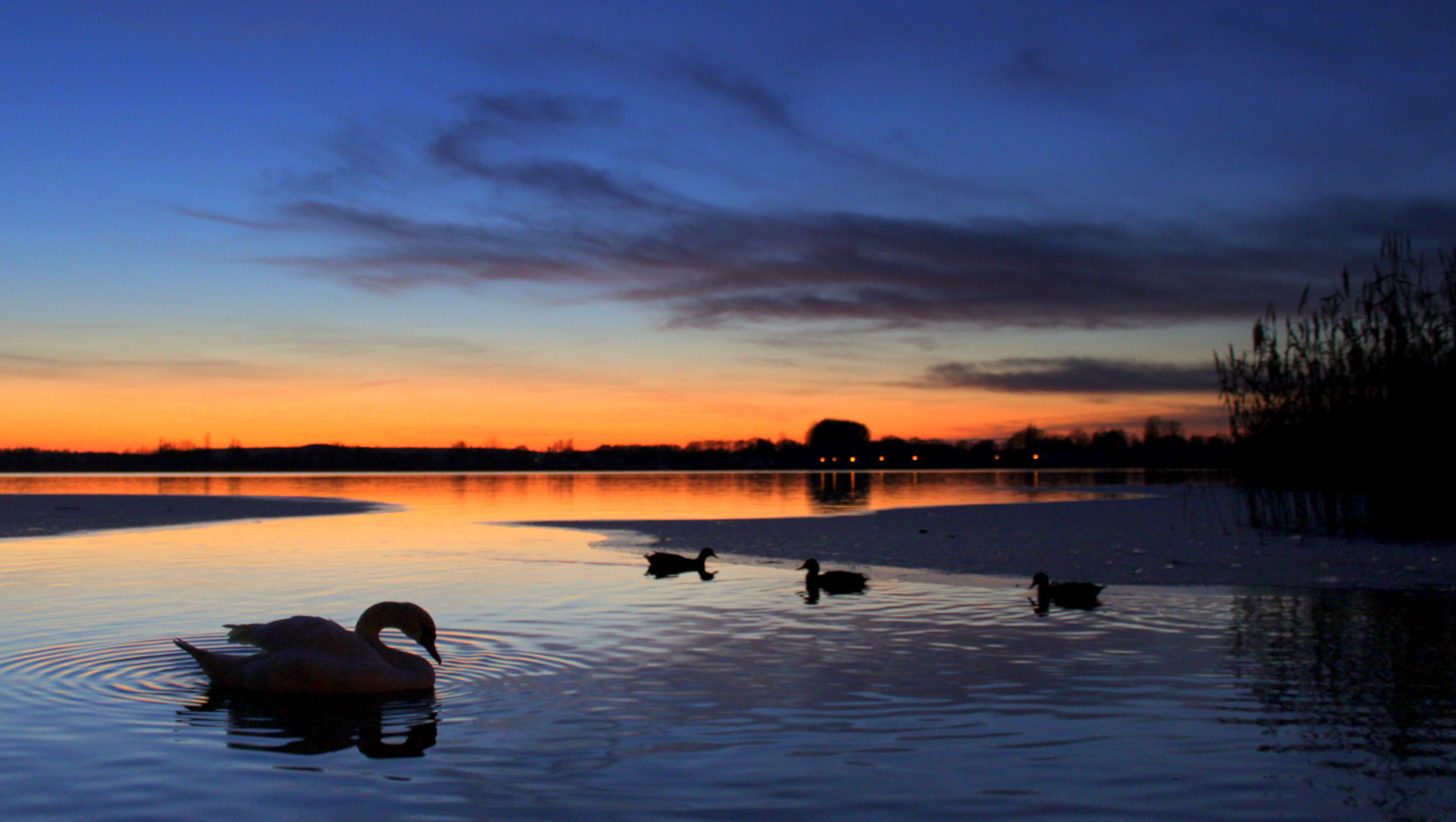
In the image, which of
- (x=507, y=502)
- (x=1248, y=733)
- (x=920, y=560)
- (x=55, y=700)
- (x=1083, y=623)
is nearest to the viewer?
(x=1248, y=733)

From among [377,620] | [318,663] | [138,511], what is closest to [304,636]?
[318,663]

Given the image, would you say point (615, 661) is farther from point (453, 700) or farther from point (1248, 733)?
point (1248, 733)

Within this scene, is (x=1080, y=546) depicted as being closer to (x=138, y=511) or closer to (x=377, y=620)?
(x=377, y=620)

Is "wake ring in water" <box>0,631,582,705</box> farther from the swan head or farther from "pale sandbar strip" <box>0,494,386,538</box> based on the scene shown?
"pale sandbar strip" <box>0,494,386,538</box>

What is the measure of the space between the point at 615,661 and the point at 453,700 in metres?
2.14

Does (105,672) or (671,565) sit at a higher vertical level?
(671,565)

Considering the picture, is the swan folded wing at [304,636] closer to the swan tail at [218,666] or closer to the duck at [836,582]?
the swan tail at [218,666]

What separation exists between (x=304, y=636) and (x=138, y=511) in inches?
1462

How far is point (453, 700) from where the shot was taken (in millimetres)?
9453

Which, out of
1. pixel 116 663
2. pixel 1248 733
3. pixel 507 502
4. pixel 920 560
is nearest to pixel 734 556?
pixel 920 560

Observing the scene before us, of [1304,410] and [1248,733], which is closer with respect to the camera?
[1248,733]

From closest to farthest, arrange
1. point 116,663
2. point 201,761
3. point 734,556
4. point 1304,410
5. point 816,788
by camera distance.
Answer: point 816,788 < point 201,761 < point 116,663 < point 734,556 < point 1304,410

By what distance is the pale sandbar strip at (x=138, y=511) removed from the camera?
33719 mm

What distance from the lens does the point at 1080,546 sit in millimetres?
24500
